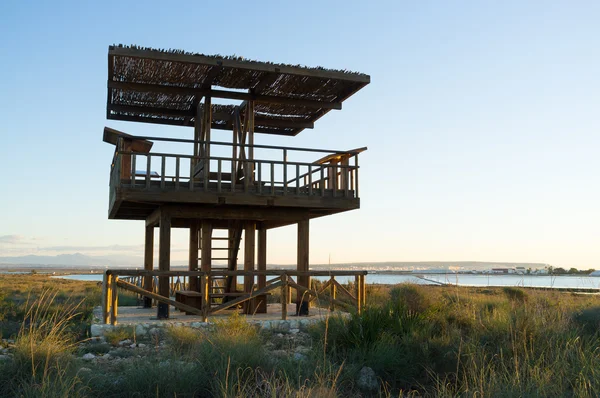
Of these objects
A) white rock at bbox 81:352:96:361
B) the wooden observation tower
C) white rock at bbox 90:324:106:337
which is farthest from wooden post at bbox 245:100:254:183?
white rock at bbox 81:352:96:361

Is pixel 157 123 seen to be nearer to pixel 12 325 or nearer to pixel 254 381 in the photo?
pixel 12 325

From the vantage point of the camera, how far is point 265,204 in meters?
15.7

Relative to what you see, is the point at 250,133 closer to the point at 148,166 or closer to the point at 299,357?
the point at 148,166

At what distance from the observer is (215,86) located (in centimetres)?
1664

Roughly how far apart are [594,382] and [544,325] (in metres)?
2.50

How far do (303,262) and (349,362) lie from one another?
7929 mm

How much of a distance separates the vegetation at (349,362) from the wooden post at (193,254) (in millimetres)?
4953

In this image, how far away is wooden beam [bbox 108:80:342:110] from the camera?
1584 centimetres

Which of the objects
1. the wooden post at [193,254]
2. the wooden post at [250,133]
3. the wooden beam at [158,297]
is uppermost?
the wooden post at [250,133]

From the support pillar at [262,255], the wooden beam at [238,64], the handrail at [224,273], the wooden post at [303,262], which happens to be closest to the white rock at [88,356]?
the handrail at [224,273]

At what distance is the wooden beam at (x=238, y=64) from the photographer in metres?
14.0

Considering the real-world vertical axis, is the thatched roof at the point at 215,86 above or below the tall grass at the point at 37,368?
above

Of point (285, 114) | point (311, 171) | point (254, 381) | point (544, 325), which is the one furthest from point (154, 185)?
point (544, 325)

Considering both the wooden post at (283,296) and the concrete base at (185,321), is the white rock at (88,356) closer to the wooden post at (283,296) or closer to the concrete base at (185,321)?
the concrete base at (185,321)
